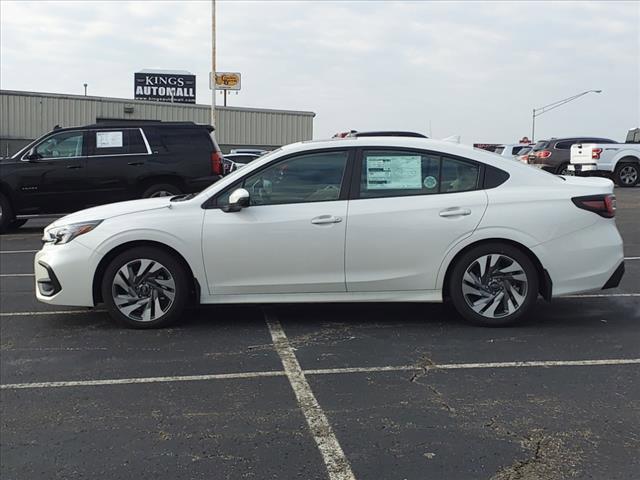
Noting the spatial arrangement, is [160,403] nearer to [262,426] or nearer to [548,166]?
[262,426]

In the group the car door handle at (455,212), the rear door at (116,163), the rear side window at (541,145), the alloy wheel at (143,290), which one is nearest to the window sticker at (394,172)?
the car door handle at (455,212)

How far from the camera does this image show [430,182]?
5.86m

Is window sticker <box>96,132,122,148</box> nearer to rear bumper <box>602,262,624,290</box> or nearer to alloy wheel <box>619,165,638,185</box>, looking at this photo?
rear bumper <box>602,262,624,290</box>

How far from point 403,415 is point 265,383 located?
1.03 m

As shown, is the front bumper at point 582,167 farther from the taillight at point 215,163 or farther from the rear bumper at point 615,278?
the rear bumper at point 615,278

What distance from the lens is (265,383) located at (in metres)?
4.64

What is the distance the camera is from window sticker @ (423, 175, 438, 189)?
5.86 meters

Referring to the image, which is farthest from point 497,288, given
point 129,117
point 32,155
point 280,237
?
point 129,117

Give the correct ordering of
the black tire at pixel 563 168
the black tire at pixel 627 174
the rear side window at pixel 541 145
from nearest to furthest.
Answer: the black tire at pixel 627 174
the black tire at pixel 563 168
the rear side window at pixel 541 145

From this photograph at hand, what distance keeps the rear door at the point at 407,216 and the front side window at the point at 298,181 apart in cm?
20

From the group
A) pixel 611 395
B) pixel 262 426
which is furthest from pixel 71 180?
pixel 611 395

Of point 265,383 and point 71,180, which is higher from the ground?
point 71,180

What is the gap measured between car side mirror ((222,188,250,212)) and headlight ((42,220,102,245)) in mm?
1151

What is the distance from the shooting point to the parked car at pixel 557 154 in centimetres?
2211
